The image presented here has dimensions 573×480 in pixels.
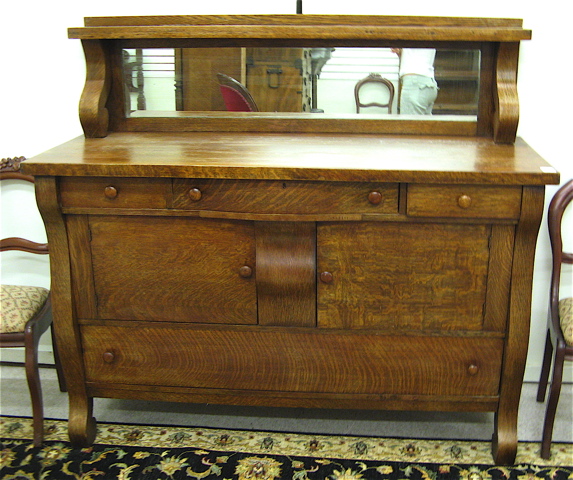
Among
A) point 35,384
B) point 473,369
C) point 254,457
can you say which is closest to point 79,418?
point 35,384

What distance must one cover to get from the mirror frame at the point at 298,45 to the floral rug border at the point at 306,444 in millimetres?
1058

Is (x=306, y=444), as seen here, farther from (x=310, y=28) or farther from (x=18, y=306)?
(x=310, y=28)

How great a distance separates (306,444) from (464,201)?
3.34 feet

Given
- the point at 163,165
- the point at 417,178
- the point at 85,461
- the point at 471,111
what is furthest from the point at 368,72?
the point at 85,461

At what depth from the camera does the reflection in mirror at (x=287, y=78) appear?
2.36 metres

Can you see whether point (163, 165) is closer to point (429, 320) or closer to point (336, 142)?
point (336, 142)

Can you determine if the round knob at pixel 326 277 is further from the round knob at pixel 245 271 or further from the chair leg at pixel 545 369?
the chair leg at pixel 545 369

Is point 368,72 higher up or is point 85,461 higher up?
point 368,72

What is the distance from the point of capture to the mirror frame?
2.26 m

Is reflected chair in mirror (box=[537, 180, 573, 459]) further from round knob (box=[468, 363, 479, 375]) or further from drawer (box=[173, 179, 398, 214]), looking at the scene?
drawer (box=[173, 179, 398, 214])

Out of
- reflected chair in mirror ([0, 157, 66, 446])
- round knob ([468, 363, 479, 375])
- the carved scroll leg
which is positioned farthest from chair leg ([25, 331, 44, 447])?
round knob ([468, 363, 479, 375])

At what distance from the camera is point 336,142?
7.48ft

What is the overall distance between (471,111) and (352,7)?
1.80 ft

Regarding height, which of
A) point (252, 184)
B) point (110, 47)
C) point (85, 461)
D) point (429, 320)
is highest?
point (110, 47)
